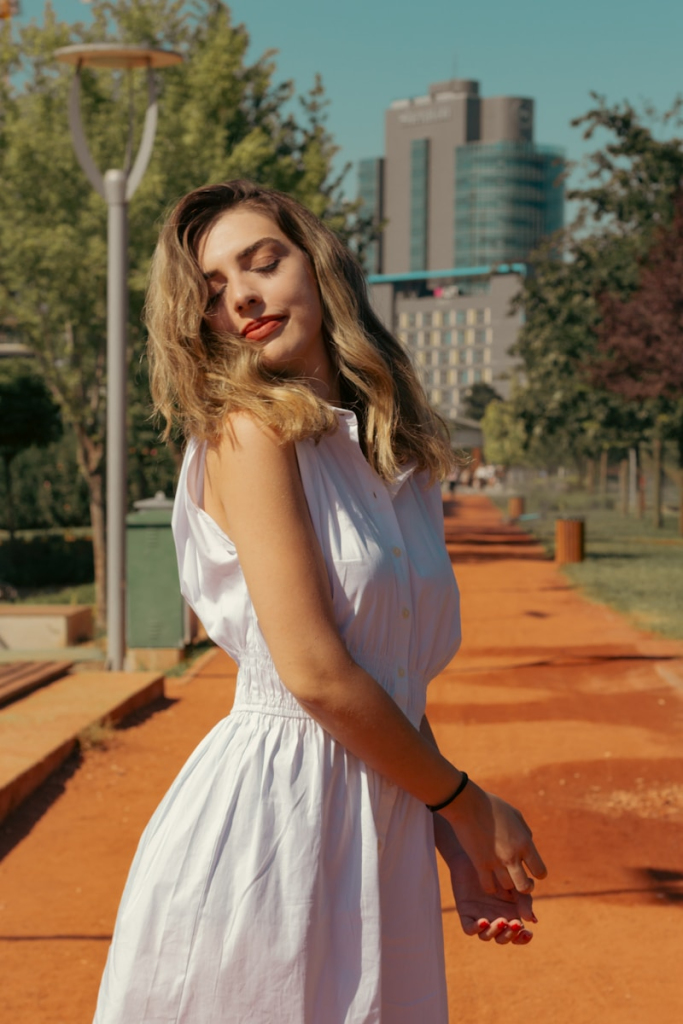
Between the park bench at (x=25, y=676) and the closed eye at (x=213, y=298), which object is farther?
the park bench at (x=25, y=676)

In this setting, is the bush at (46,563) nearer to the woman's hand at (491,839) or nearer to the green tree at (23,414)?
the green tree at (23,414)

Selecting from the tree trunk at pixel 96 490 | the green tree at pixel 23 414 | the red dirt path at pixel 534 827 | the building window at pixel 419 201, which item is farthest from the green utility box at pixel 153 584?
the building window at pixel 419 201

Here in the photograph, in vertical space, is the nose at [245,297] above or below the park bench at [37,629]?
above

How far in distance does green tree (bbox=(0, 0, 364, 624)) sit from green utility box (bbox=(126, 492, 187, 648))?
514cm

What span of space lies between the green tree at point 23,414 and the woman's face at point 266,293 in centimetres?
2182

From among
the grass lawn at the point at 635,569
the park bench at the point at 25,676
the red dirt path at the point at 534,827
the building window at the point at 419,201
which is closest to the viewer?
the red dirt path at the point at 534,827

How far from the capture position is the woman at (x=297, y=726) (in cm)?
161

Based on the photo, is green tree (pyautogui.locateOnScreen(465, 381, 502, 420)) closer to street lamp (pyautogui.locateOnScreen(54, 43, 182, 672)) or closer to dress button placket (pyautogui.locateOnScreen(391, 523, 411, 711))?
street lamp (pyautogui.locateOnScreen(54, 43, 182, 672))

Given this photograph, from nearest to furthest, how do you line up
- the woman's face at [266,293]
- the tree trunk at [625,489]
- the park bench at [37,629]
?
the woman's face at [266,293] < the park bench at [37,629] < the tree trunk at [625,489]

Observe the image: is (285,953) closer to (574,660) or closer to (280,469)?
(280,469)

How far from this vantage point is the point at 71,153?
54.5 ft

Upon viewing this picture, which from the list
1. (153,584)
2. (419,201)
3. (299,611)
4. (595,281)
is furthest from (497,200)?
(299,611)

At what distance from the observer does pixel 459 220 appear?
190 metres

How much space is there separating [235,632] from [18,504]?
31481 millimetres
